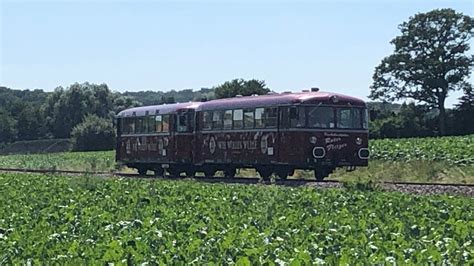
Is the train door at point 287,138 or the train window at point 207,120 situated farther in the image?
the train window at point 207,120

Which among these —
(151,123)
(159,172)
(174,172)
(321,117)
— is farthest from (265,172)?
(159,172)

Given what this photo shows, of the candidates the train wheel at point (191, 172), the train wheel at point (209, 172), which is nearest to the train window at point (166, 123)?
the train wheel at point (191, 172)

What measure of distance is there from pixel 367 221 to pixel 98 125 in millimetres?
79219

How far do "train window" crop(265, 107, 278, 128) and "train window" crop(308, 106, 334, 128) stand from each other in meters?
1.13

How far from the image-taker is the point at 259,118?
91.1 feet

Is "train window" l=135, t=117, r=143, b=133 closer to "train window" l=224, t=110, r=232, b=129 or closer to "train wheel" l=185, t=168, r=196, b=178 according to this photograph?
"train wheel" l=185, t=168, r=196, b=178

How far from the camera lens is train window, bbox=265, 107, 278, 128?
26938 mm

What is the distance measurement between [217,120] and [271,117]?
3.66 metres

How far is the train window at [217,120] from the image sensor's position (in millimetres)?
30125

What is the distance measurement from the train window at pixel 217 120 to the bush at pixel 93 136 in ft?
183

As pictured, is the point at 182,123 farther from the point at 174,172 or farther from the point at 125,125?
the point at 125,125

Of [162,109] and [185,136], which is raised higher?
[162,109]

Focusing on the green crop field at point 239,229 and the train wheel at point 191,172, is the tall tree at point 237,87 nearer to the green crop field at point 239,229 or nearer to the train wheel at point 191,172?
the train wheel at point 191,172

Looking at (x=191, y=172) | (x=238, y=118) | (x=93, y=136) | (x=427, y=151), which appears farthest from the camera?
(x=93, y=136)
